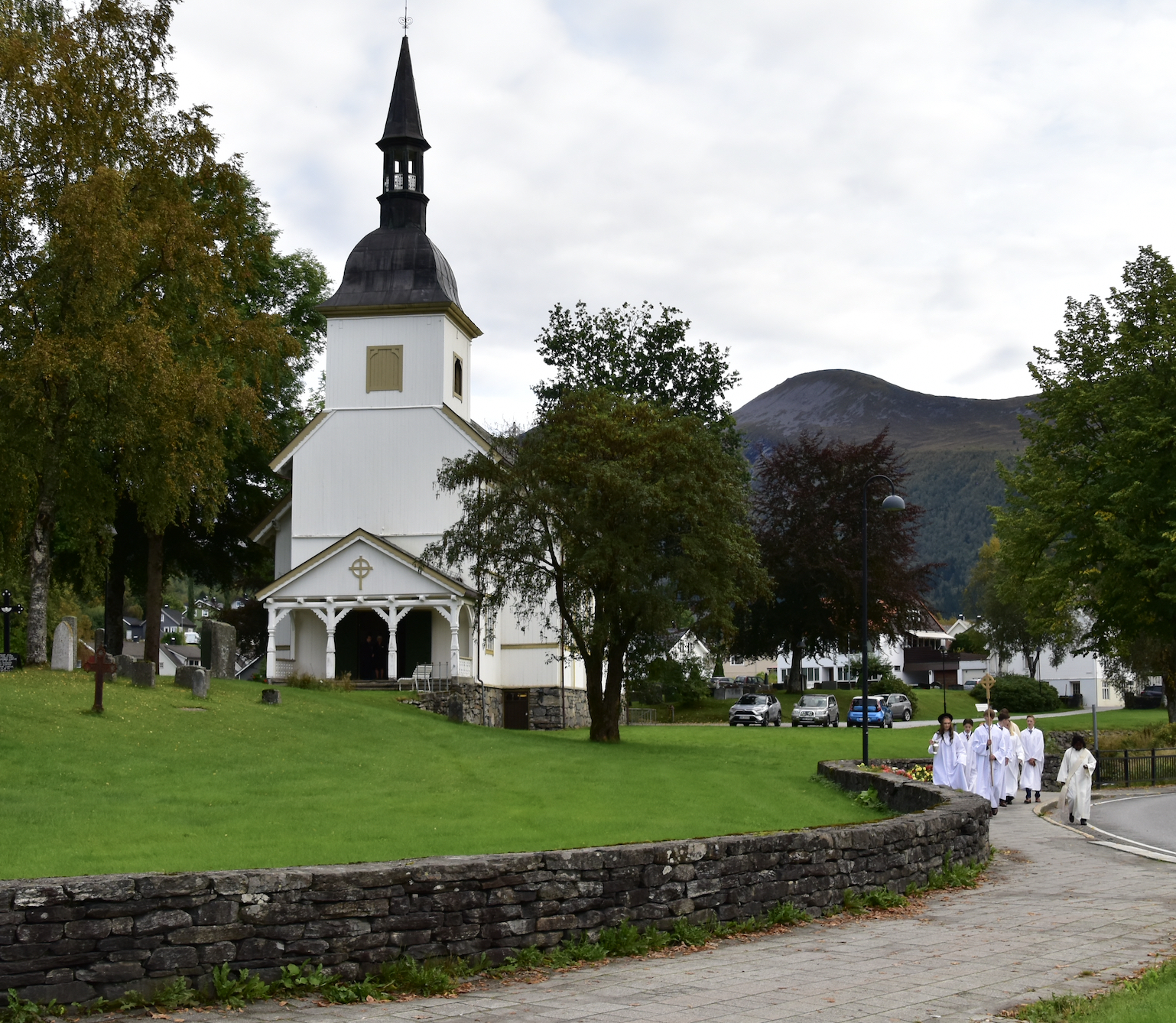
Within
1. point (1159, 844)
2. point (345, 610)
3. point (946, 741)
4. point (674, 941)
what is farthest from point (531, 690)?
point (674, 941)

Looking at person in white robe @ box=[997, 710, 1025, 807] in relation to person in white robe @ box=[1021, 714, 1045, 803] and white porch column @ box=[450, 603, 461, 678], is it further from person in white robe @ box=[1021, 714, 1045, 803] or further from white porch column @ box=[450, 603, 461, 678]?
white porch column @ box=[450, 603, 461, 678]

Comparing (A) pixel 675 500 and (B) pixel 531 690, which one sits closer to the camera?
(A) pixel 675 500

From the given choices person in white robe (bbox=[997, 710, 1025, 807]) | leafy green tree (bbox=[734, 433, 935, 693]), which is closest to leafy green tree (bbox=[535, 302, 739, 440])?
leafy green tree (bbox=[734, 433, 935, 693])

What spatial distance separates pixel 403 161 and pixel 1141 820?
32.2 meters

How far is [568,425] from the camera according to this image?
3164 cm

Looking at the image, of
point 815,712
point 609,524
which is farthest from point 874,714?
point 609,524

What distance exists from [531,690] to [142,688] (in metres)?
18.9

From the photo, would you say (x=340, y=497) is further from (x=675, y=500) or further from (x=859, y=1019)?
(x=859, y=1019)

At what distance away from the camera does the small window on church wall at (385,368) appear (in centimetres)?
4284

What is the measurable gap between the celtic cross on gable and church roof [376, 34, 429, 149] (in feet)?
47.2

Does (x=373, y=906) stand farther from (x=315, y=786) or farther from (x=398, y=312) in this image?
(x=398, y=312)

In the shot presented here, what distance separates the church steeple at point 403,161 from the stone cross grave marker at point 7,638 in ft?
57.7

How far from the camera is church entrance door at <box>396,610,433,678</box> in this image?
41.6 metres

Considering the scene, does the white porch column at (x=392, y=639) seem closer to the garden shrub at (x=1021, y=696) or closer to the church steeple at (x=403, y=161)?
the church steeple at (x=403, y=161)
